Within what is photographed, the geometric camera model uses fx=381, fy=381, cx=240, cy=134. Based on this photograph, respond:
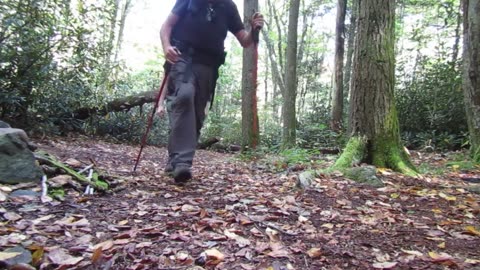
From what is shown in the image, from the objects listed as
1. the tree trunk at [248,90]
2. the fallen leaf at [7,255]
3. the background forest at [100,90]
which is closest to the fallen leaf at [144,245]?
the fallen leaf at [7,255]

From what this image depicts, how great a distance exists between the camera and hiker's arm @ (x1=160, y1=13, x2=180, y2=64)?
3.53 metres

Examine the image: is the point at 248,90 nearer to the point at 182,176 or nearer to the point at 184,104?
the point at 184,104

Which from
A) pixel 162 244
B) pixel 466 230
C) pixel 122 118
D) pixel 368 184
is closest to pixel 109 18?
pixel 122 118

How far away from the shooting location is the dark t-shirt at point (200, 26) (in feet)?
12.1

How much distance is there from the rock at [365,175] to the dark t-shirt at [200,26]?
5.86ft

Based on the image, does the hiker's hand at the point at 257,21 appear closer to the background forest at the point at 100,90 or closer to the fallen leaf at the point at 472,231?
the fallen leaf at the point at 472,231

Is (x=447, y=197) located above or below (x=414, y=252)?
above

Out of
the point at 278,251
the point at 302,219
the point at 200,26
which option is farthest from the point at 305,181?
the point at 200,26

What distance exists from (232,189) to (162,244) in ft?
5.09

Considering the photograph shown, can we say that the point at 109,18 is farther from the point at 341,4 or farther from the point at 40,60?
the point at 341,4

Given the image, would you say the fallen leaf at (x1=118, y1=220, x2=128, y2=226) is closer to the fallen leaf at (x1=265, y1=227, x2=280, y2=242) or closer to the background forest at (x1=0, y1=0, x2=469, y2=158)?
the fallen leaf at (x1=265, y1=227, x2=280, y2=242)

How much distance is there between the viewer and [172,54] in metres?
3.53

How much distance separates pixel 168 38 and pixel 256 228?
2160 mm

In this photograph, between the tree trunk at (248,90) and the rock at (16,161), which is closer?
the rock at (16,161)
